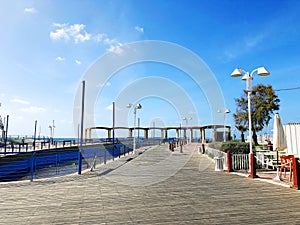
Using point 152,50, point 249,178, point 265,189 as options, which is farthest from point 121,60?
point 265,189

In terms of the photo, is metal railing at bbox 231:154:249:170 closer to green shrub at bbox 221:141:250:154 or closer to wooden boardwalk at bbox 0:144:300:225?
green shrub at bbox 221:141:250:154

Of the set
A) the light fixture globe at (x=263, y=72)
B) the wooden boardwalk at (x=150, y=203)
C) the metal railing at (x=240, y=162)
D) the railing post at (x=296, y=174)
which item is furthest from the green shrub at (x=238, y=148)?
the railing post at (x=296, y=174)

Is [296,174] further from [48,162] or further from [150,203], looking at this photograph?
[48,162]

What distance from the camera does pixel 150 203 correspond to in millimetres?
5273

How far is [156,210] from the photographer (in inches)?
186

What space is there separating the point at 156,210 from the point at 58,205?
2243 mm

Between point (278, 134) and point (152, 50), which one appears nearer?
point (278, 134)

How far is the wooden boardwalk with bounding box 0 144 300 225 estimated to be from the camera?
4230 millimetres

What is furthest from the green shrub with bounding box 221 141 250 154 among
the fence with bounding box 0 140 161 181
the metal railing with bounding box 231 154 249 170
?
the fence with bounding box 0 140 161 181

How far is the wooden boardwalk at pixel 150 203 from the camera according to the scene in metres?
4.23

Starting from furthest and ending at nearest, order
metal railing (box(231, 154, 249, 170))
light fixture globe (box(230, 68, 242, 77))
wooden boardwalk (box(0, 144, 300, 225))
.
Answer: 1. metal railing (box(231, 154, 249, 170))
2. light fixture globe (box(230, 68, 242, 77))
3. wooden boardwalk (box(0, 144, 300, 225))

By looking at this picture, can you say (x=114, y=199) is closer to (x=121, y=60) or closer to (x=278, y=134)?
(x=278, y=134)

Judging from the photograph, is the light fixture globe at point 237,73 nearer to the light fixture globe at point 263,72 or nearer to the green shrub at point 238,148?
the light fixture globe at point 263,72

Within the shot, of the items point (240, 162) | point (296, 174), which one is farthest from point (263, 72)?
point (240, 162)
